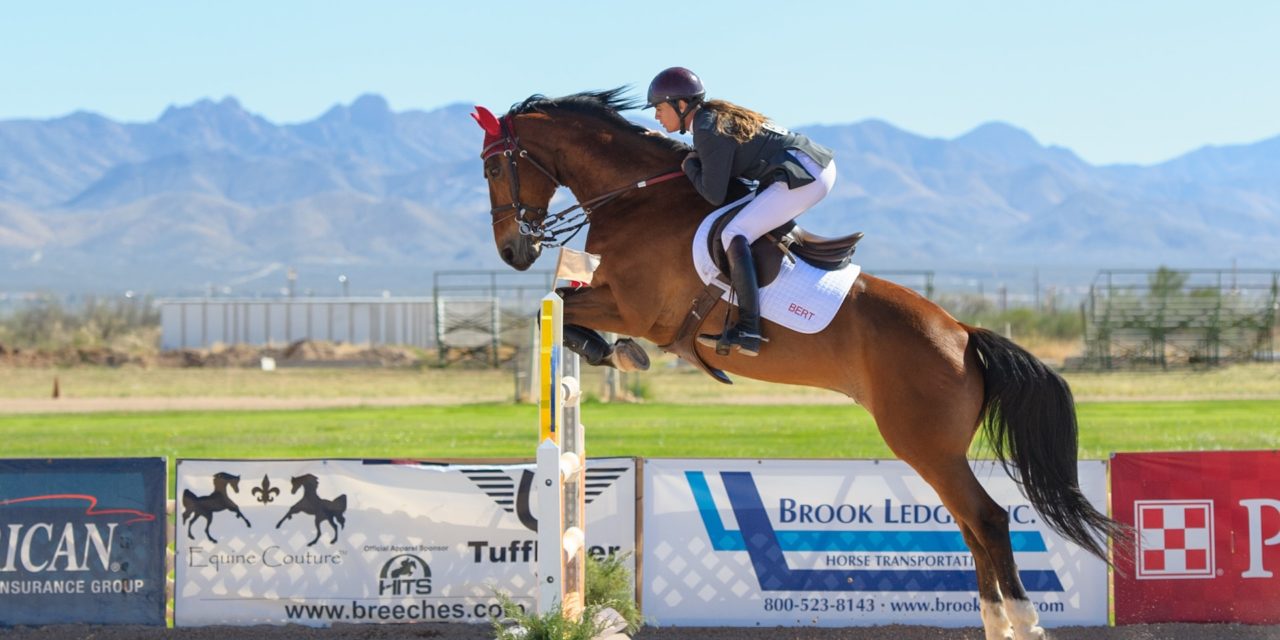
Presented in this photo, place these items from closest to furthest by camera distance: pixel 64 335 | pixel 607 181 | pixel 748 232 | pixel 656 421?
pixel 748 232, pixel 607 181, pixel 656 421, pixel 64 335

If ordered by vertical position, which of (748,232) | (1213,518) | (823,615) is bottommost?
(823,615)

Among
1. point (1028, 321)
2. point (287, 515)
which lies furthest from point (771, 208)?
point (1028, 321)

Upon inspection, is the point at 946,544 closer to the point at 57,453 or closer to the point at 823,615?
the point at 823,615

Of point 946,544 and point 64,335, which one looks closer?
point 946,544

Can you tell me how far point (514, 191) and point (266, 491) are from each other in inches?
111

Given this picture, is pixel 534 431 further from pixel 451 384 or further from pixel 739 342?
pixel 451 384

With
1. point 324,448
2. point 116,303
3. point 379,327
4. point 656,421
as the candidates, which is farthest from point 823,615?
point 116,303

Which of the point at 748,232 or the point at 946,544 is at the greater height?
the point at 748,232

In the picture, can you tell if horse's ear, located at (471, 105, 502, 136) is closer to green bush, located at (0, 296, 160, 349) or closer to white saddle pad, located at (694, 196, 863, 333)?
white saddle pad, located at (694, 196, 863, 333)

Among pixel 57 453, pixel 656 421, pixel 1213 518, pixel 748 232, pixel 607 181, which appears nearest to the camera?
pixel 748 232

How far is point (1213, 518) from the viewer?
28.1 feet

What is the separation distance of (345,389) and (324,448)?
15451 millimetres

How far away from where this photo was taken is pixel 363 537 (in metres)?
8.67

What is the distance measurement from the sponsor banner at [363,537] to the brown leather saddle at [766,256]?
1.96 m
